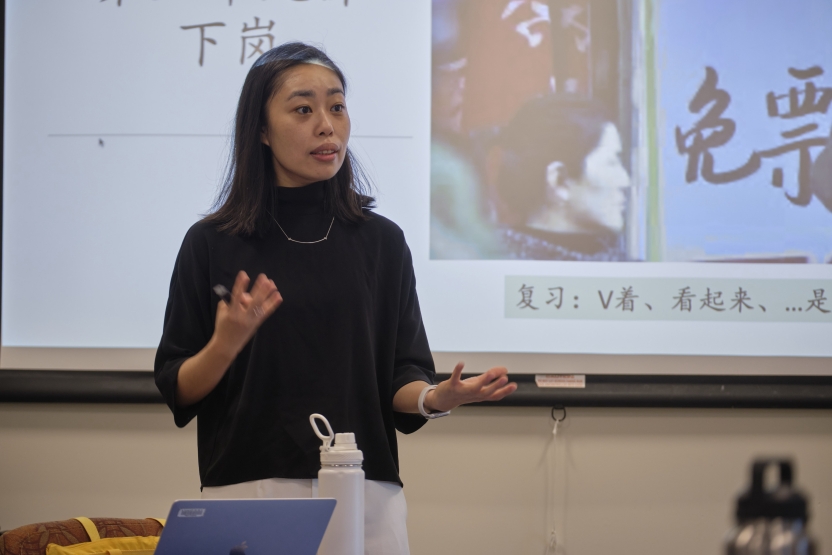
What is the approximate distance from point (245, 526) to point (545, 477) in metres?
1.54

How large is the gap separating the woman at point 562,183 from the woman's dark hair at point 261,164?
0.86 metres

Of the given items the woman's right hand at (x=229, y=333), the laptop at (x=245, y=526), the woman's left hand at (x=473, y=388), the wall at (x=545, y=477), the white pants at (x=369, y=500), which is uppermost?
the woman's right hand at (x=229, y=333)

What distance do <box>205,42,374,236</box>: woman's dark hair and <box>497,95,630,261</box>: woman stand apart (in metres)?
0.86

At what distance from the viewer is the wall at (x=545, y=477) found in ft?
7.40

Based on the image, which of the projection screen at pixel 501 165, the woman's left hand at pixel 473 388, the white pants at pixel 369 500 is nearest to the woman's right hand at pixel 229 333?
the white pants at pixel 369 500

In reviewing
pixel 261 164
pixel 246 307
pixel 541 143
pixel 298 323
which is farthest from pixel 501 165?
pixel 246 307

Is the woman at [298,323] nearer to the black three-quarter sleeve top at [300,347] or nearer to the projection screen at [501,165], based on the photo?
the black three-quarter sleeve top at [300,347]

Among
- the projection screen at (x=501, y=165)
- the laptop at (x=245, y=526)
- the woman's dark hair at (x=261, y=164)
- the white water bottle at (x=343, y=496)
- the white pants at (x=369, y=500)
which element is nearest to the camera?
the laptop at (x=245, y=526)

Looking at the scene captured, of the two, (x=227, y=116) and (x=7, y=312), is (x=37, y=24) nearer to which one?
(x=227, y=116)

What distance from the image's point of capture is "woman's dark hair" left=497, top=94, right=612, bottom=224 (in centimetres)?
226

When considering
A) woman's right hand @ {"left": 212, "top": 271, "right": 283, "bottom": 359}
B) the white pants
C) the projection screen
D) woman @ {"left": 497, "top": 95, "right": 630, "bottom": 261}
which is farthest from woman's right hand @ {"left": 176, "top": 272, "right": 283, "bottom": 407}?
woman @ {"left": 497, "top": 95, "right": 630, "bottom": 261}

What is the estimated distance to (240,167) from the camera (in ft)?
4.76

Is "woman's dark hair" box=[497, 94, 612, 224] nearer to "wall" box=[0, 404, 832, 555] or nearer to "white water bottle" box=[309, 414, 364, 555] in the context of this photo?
"wall" box=[0, 404, 832, 555]

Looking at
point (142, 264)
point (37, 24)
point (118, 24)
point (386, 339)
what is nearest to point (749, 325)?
point (386, 339)
